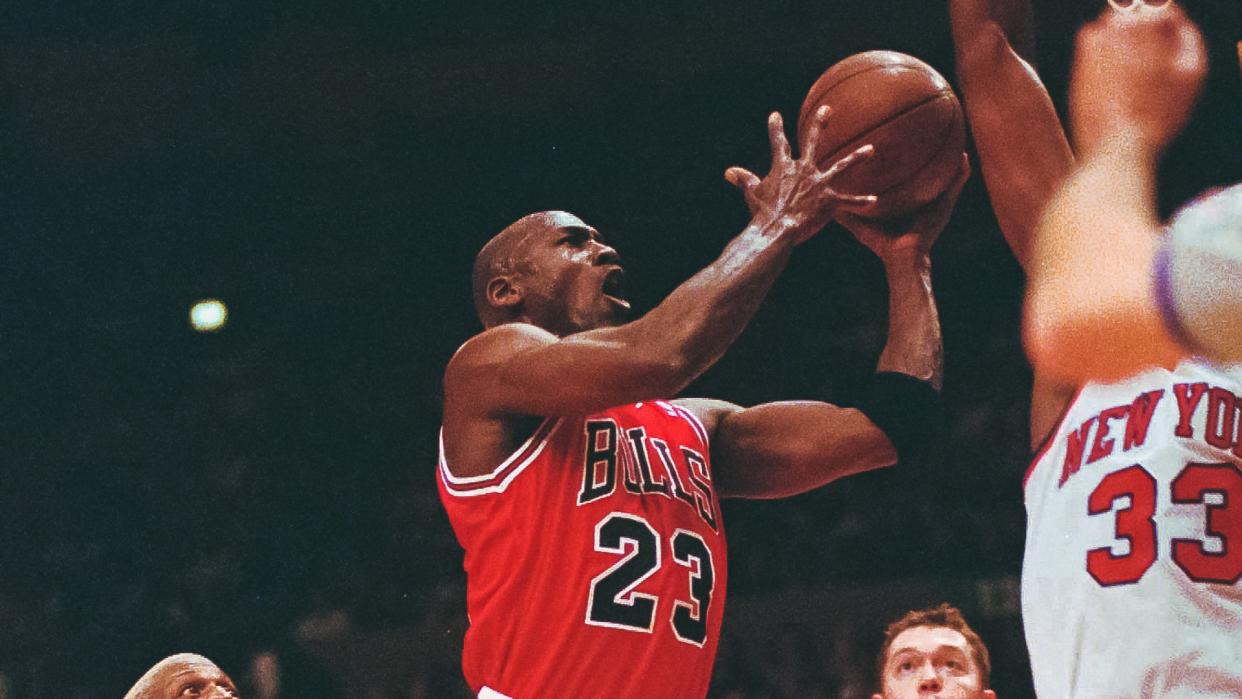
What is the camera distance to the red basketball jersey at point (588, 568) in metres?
3.27

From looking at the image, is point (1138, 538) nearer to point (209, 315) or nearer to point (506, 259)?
point (506, 259)

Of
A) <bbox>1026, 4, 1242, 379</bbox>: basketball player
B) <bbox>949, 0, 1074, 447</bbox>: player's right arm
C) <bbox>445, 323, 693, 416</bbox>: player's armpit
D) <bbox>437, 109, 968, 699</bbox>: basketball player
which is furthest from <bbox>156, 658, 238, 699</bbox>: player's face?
<bbox>1026, 4, 1242, 379</bbox>: basketball player

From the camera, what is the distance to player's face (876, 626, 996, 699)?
14.4ft

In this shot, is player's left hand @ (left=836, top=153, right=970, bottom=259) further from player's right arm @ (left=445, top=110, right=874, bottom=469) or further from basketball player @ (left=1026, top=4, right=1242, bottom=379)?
basketball player @ (left=1026, top=4, right=1242, bottom=379)

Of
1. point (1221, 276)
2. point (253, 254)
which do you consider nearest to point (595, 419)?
point (1221, 276)

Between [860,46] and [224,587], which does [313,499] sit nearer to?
[224,587]

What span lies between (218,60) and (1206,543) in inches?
323

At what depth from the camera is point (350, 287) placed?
423 inches

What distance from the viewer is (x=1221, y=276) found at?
162 cm

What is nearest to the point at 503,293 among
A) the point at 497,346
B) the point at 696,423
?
the point at 497,346

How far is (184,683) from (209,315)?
19.3ft

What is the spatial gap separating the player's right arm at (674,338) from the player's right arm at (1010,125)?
43 centimetres

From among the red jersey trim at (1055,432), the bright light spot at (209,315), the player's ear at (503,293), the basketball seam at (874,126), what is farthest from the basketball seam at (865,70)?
the bright light spot at (209,315)

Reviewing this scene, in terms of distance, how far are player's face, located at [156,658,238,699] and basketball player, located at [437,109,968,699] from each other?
1717mm
